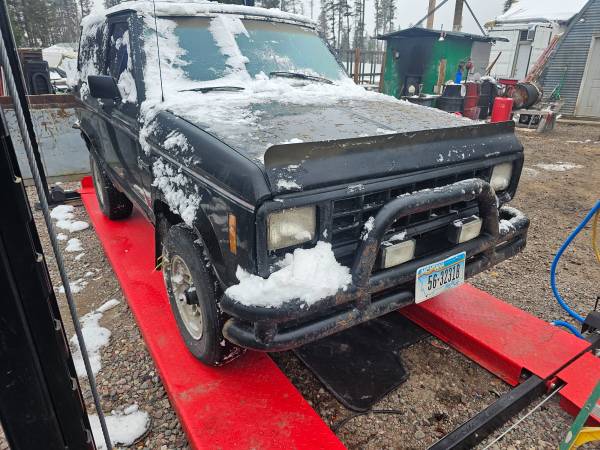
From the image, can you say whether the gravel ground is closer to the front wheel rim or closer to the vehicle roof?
the front wheel rim

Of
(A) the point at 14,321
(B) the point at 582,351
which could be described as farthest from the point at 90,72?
(B) the point at 582,351

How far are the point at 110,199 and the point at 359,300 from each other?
338cm

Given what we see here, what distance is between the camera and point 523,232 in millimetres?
2742

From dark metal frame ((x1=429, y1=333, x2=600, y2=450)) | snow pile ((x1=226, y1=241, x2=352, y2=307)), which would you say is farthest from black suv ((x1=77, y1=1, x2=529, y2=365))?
dark metal frame ((x1=429, y1=333, x2=600, y2=450))

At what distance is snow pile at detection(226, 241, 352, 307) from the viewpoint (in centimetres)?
179

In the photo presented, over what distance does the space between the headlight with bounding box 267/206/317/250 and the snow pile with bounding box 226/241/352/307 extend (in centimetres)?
6

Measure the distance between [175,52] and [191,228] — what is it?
1444mm

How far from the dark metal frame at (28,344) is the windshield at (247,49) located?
1.98 m

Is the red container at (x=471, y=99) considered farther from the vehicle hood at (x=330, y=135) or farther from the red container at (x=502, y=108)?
the vehicle hood at (x=330, y=135)

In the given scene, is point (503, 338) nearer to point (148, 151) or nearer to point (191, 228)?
point (191, 228)

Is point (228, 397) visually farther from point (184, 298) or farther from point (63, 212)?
point (63, 212)

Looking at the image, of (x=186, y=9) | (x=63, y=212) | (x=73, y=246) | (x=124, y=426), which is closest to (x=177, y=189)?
(x=124, y=426)

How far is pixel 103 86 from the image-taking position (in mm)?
2889

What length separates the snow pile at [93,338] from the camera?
8.92 feet
